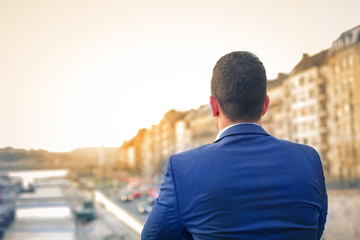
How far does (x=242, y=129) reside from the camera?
58 cm

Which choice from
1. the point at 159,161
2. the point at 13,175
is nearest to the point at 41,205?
the point at 13,175

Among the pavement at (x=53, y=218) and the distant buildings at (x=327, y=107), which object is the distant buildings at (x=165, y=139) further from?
the distant buildings at (x=327, y=107)

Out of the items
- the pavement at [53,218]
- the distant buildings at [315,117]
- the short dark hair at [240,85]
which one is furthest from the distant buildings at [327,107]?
the short dark hair at [240,85]

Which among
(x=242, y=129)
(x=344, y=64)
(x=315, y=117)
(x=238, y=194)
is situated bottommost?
(x=238, y=194)

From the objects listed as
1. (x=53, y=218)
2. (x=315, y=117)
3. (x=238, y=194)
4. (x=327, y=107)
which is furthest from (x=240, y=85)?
(x=327, y=107)

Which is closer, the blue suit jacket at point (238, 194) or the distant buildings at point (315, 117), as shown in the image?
the blue suit jacket at point (238, 194)

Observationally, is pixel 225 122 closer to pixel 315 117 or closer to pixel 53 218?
pixel 53 218

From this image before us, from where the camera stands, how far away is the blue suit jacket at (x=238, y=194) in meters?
0.51

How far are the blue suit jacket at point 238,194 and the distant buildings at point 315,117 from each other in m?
1.84

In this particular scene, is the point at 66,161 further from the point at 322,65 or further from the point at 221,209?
the point at 322,65

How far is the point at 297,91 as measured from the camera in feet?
9.00

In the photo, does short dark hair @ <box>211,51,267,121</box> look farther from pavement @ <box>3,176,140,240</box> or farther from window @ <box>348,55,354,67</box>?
window @ <box>348,55,354,67</box>

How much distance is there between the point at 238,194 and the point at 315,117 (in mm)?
2600

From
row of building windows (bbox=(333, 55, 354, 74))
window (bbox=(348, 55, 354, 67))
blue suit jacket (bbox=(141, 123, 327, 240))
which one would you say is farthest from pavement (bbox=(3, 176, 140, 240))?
window (bbox=(348, 55, 354, 67))
